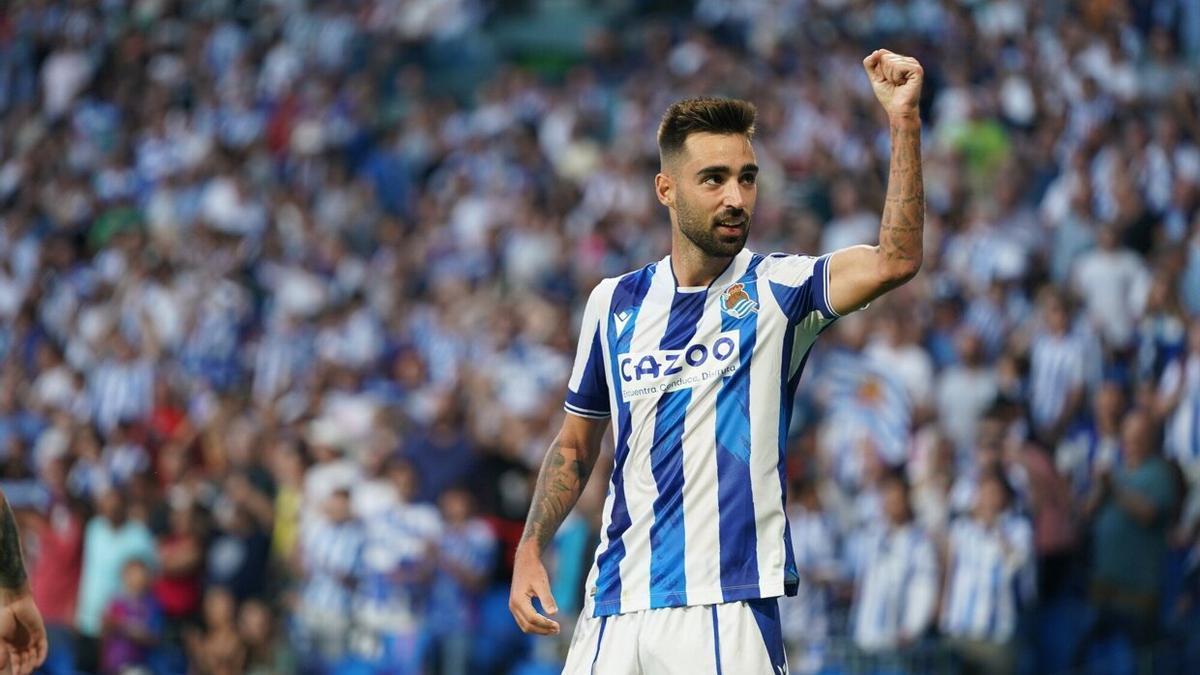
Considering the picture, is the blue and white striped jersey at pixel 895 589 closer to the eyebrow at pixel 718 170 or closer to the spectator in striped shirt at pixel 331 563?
the spectator in striped shirt at pixel 331 563

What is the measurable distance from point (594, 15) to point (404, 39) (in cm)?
251

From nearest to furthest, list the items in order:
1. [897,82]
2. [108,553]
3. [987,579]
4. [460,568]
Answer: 1. [897,82]
2. [987,579]
3. [460,568]
4. [108,553]

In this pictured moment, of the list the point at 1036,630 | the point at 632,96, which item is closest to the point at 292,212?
Answer: the point at 632,96

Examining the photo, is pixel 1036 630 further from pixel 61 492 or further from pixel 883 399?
pixel 61 492

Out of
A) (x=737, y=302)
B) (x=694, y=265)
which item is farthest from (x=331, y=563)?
(x=737, y=302)

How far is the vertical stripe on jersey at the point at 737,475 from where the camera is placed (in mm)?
5523

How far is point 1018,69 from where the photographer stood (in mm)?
17469

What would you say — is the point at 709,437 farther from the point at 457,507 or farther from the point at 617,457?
the point at 457,507

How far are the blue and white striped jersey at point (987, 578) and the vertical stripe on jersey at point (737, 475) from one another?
543 cm

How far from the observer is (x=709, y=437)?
5.62 meters

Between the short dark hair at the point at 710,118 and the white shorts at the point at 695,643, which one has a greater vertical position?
the short dark hair at the point at 710,118

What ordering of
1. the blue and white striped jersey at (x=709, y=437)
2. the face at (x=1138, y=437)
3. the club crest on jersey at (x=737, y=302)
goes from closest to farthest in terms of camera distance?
the blue and white striped jersey at (x=709, y=437) < the club crest on jersey at (x=737, y=302) < the face at (x=1138, y=437)

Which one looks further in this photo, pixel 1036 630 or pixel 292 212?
pixel 292 212

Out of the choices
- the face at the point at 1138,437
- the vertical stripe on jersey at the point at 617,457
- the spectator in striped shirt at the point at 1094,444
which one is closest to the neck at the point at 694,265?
the vertical stripe on jersey at the point at 617,457
